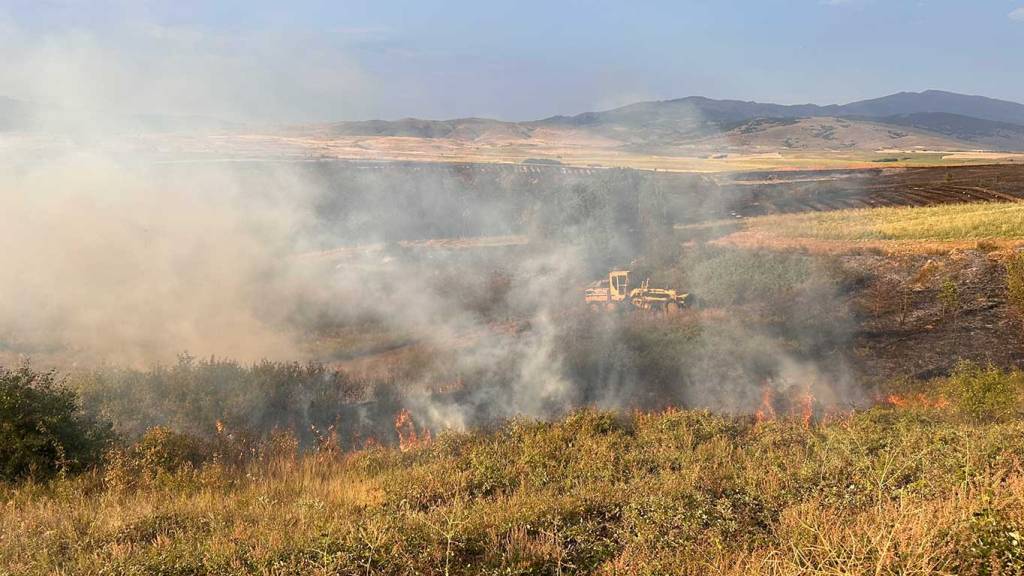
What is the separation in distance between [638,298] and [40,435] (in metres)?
13.9

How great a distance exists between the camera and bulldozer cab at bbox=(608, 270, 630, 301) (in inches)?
662

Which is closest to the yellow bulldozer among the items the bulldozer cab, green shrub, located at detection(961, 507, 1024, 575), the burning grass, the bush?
the bulldozer cab

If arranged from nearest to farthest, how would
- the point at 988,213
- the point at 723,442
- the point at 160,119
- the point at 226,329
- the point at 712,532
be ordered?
the point at 712,532 < the point at 723,442 < the point at 226,329 < the point at 160,119 < the point at 988,213

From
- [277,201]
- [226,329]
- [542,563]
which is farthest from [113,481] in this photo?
[277,201]

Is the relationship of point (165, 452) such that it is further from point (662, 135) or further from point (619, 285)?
point (662, 135)

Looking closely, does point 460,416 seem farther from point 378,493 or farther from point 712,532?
point 712,532

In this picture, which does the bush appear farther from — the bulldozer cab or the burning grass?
the bulldozer cab

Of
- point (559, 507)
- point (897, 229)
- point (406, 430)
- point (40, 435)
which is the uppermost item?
point (897, 229)

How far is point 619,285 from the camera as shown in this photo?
17641 millimetres

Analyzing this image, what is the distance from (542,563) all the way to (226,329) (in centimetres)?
1274

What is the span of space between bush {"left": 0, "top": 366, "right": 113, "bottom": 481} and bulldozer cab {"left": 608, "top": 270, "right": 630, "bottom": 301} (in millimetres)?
12824

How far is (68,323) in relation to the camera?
14.3 metres

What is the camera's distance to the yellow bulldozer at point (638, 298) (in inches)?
645

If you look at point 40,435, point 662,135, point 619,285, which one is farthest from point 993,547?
point 662,135
